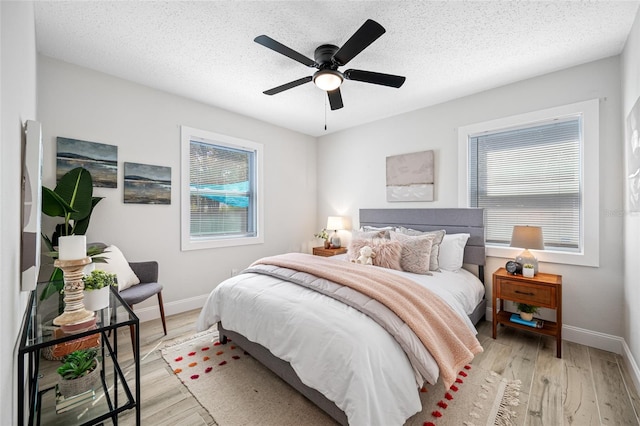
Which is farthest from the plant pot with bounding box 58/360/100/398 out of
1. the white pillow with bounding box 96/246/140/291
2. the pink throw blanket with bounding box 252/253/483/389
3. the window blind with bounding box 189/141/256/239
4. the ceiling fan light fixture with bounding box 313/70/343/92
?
the ceiling fan light fixture with bounding box 313/70/343/92

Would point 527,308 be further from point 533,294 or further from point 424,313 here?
point 424,313

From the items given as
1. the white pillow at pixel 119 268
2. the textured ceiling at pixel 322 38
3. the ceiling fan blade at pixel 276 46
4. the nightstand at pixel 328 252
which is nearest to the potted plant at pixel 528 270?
the textured ceiling at pixel 322 38

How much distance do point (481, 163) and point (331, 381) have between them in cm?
299

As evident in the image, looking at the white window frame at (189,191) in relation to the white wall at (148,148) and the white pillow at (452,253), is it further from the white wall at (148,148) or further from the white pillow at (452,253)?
the white pillow at (452,253)

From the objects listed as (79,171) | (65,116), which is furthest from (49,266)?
(65,116)

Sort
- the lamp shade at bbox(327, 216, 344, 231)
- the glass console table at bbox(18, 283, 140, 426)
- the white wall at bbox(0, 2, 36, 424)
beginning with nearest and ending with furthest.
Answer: the white wall at bbox(0, 2, 36, 424)
the glass console table at bbox(18, 283, 140, 426)
the lamp shade at bbox(327, 216, 344, 231)

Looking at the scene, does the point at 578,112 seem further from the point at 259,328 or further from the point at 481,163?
the point at 259,328

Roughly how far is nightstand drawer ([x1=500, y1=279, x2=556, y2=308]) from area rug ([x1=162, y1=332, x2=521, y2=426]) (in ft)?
2.73

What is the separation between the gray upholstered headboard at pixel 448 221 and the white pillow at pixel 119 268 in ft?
9.94

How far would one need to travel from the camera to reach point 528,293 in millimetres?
2572

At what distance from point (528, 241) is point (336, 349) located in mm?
2217

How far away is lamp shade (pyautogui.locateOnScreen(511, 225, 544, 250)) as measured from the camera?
8.39ft

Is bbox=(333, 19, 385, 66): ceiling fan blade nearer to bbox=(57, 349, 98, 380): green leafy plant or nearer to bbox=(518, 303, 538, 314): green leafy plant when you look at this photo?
bbox=(57, 349, 98, 380): green leafy plant

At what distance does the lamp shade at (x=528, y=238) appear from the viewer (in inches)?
101
